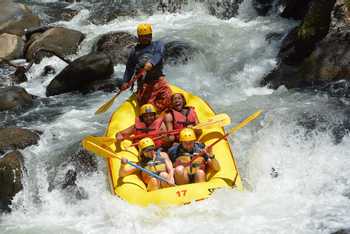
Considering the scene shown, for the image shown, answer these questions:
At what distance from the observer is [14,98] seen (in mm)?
9078

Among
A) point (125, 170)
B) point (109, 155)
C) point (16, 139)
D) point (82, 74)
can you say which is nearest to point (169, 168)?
point (125, 170)

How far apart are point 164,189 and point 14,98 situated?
181 inches

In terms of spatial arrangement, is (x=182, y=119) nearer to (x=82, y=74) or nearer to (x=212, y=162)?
(x=212, y=162)

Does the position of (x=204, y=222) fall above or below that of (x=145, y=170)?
below

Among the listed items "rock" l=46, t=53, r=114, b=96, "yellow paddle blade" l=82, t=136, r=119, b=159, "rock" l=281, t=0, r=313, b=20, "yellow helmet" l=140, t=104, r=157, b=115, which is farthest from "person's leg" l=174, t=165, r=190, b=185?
"rock" l=281, t=0, r=313, b=20

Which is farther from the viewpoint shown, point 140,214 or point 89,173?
point 89,173

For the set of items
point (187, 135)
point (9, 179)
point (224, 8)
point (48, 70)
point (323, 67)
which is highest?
point (224, 8)

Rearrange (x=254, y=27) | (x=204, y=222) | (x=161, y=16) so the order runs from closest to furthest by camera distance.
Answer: (x=204, y=222) < (x=254, y=27) < (x=161, y=16)

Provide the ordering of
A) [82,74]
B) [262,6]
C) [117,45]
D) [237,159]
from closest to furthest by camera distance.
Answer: [237,159] → [82,74] → [117,45] → [262,6]

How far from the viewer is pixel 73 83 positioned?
9539mm

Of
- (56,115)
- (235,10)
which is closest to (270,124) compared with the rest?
(56,115)

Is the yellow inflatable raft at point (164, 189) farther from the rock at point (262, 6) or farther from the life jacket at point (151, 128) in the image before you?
the rock at point (262, 6)

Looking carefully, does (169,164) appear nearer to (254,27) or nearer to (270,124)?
(270,124)

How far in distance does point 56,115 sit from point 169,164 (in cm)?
366
